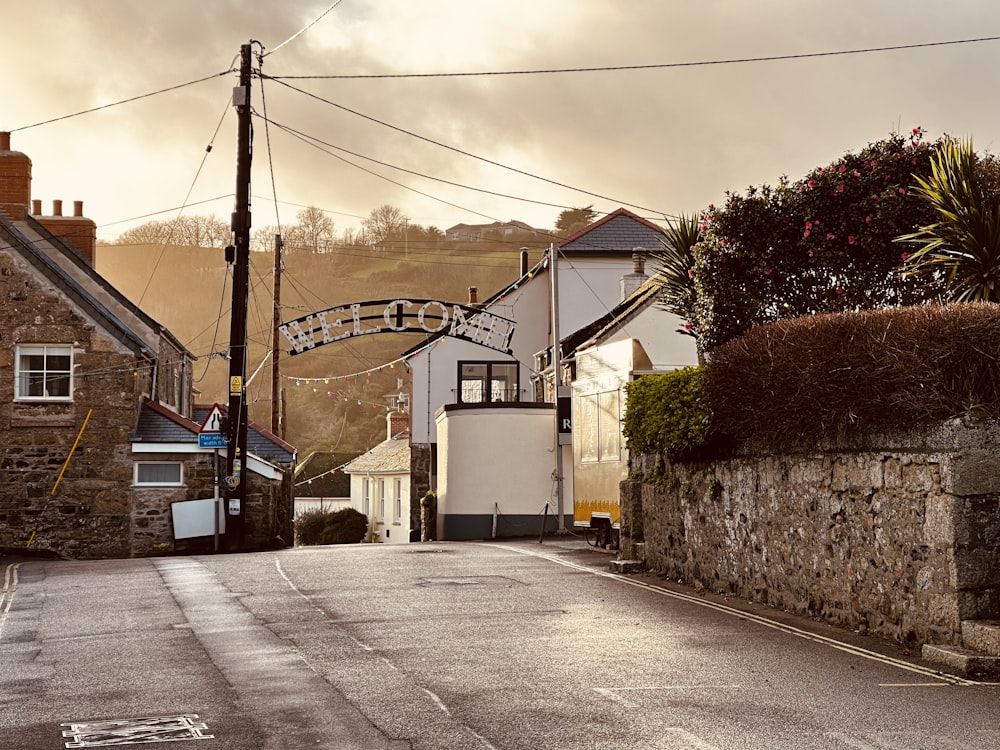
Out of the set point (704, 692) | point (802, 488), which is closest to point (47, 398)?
point (802, 488)

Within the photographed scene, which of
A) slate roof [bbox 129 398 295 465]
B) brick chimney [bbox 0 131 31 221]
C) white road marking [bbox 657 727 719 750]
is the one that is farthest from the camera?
brick chimney [bbox 0 131 31 221]

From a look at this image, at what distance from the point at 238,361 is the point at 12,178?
1160cm

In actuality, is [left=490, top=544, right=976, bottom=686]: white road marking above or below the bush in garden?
above

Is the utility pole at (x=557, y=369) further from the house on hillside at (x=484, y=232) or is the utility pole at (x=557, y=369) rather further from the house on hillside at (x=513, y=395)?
the house on hillside at (x=484, y=232)

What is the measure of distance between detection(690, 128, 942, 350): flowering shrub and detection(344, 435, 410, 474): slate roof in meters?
32.5

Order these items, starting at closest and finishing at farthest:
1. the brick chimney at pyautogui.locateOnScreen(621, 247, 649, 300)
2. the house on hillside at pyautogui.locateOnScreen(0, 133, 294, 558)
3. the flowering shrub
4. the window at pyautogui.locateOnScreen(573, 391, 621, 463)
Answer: the flowering shrub
the window at pyautogui.locateOnScreen(573, 391, 621, 463)
the house on hillside at pyautogui.locateOnScreen(0, 133, 294, 558)
the brick chimney at pyautogui.locateOnScreen(621, 247, 649, 300)

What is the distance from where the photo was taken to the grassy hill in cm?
10138

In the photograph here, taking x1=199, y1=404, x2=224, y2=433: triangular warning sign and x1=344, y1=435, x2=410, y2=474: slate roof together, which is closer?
x1=199, y1=404, x2=224, y2=433: triangular warning sign

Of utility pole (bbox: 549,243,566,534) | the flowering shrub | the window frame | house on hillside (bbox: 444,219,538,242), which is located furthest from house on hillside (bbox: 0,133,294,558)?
house on hillside (bbox: 444,219,538,242)

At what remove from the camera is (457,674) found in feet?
30.6

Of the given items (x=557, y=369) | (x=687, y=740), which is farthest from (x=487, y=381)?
(x=687, y=740)

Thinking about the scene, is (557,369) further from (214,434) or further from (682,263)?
(682,263)

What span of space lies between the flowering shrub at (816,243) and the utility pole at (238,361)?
13.8 meters

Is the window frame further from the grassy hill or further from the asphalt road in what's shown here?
the grassy hill
